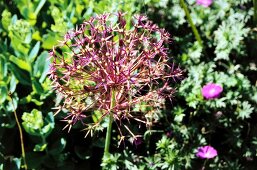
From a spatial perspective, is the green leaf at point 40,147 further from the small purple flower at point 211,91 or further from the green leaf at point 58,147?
the small purple flower at point 211,91

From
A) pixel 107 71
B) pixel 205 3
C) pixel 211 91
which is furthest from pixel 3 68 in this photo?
pixel 205 3

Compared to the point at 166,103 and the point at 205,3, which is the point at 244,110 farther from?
the point at 205,3

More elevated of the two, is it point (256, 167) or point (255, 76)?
point (255, 76)

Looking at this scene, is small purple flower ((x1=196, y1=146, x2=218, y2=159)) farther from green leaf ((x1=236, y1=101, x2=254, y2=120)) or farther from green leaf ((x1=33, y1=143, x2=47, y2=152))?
green leaf ((x1=33, y1=143, x2=47, y2=152))

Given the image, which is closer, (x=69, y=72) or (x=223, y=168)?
(x=69, y=72)

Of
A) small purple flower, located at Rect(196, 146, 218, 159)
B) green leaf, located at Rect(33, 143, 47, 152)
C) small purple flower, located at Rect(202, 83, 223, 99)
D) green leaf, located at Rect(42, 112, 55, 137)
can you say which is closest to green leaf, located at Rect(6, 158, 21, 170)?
green leaf, located at Rect(33, 143, 47, 152)

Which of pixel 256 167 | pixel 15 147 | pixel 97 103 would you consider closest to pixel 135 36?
pixel 97 103

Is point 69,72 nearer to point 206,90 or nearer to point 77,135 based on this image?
point 77,135

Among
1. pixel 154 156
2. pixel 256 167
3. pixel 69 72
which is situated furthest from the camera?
pixel 256 167
